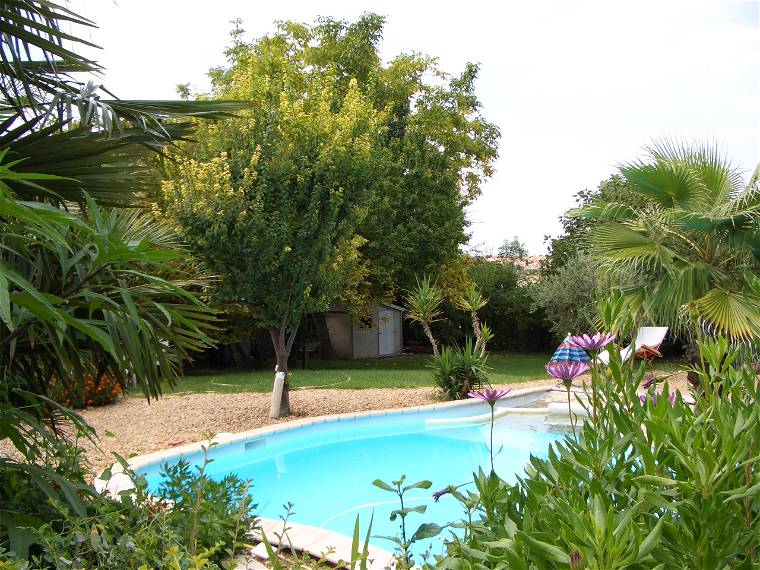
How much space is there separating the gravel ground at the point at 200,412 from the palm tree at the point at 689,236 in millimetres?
4563

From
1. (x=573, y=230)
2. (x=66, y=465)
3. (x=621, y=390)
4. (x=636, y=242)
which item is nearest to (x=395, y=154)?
(x=573, y=230)

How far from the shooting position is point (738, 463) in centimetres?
130

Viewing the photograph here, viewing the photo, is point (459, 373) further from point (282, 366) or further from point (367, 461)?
point (367, 461)

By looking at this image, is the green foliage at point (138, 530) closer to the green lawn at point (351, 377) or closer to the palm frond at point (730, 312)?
the palm frond at point (730, 312)

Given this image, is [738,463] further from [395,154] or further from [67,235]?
[395,154]

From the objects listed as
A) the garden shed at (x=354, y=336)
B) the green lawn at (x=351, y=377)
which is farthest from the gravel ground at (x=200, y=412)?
the garden shed at (x=354, y=336)

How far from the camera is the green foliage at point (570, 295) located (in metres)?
17.9

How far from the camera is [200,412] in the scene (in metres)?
9.86

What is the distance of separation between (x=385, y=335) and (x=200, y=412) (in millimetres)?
14219

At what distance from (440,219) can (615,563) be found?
60.0 ft

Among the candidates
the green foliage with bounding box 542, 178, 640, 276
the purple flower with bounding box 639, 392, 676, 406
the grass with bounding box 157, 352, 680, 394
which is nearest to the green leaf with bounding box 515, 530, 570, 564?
the purple flower with bounding box 639, 392, 676, 406

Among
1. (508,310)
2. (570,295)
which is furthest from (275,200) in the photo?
(508,310)

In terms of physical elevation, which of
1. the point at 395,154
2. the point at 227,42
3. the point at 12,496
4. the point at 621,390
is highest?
the point at 227,42

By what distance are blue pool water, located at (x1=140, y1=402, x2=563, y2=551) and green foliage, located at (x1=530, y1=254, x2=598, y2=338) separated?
330 inches
